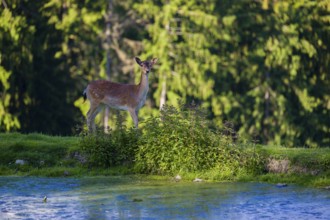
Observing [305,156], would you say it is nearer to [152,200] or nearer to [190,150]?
[190,150]

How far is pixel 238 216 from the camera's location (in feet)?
38.1

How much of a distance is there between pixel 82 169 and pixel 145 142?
1.11 m

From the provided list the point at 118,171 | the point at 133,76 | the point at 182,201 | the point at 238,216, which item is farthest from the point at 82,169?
the point at 133,76

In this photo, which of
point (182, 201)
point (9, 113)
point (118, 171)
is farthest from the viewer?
point (9, 113)

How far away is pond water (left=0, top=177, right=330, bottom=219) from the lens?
11.8 metres

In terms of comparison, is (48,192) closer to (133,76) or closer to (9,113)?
(9,113)

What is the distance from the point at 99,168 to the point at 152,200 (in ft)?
9.79

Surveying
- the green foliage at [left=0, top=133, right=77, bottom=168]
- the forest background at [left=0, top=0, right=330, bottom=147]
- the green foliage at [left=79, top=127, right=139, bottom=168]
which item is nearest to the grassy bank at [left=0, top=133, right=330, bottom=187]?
the green foliage at [left=0, top=133, right=77, bottom=168]

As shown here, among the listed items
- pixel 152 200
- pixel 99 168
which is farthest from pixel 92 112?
pixel 152 200

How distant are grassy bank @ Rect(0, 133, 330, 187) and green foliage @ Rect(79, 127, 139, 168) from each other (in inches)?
5.2

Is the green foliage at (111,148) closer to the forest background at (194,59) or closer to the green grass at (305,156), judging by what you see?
the green grass at (305,156)

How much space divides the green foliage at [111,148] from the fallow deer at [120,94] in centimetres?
327

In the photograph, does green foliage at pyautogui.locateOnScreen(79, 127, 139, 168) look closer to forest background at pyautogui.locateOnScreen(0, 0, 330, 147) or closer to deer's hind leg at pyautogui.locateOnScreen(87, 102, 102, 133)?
deer's hind leg at pyautogui.locateOnScreen(87, 102, 102, 133)

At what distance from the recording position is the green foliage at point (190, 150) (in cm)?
1484
